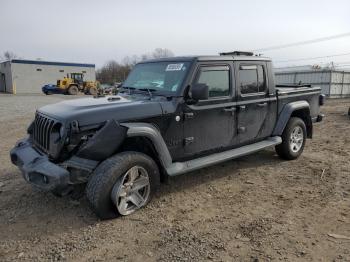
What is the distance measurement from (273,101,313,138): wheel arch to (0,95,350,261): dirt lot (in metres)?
0.81

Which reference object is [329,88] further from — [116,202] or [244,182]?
[116,202]

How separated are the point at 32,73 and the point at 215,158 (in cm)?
4927

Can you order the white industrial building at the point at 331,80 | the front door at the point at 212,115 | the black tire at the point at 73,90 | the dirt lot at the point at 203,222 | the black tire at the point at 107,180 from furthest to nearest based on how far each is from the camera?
the black tire at the point at 73,90 < the white industrial building at the point at 331,80 < the front door at the point at 212,115 < the black tire at the point at 107,180 < the dirt lot at the point at 203,222

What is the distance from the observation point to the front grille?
429 centimetres

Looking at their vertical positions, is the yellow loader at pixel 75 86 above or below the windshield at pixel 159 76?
below

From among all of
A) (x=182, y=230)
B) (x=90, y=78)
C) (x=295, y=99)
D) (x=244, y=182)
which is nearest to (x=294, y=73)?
(x=295, y=99)

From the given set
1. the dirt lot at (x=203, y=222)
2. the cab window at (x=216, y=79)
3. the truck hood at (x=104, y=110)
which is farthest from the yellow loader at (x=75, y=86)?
the truck hood at (x=104, y=110)

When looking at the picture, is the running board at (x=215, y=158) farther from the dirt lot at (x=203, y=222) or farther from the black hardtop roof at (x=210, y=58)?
the black hardtop roof at (x=210, y=58)

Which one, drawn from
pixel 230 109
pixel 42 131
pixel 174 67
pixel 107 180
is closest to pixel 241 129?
pixel 230 109

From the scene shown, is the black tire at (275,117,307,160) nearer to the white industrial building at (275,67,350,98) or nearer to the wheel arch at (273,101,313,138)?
the wheel arch at (273,101,313,138)

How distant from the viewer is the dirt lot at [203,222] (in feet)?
11.3

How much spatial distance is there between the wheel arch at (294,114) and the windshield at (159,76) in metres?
2.39

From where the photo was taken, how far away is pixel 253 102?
5.71 metres

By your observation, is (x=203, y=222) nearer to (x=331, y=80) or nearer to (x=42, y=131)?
(x=42, y=131)
